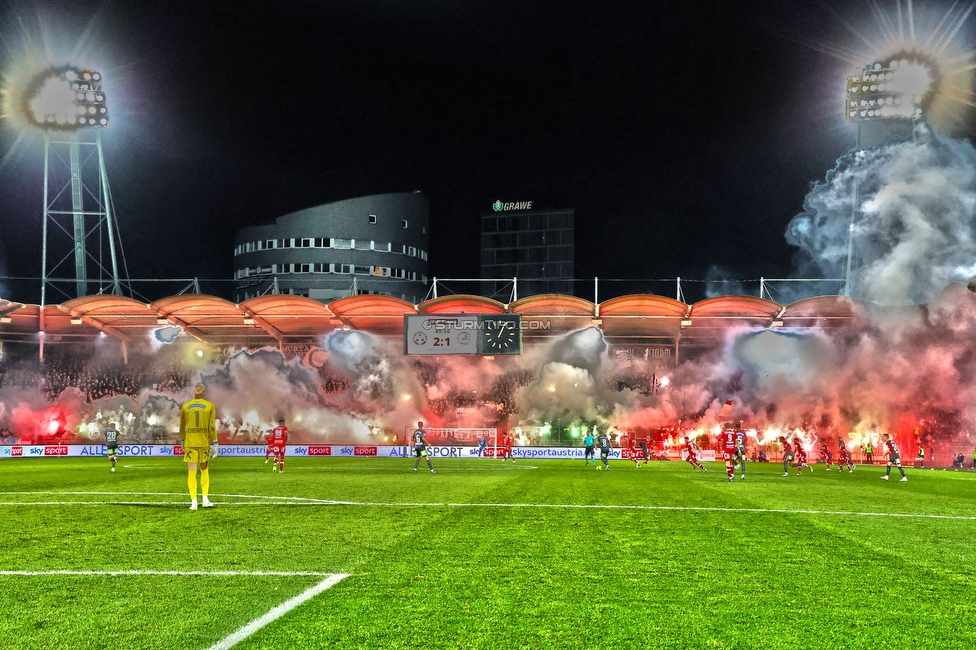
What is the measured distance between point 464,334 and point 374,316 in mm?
9308

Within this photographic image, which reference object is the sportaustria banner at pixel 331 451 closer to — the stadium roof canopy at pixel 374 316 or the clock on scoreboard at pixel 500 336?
the clock on scoreboard at pixel 500 336

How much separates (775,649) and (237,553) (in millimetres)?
5474

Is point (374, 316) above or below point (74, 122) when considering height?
below

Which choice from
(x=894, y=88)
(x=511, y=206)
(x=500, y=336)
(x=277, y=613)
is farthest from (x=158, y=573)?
(x=511, y=206)

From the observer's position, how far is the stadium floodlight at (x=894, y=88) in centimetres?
4756

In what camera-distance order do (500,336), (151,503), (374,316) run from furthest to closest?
1. (374,316)
2. (500,336)
3. (151,503)

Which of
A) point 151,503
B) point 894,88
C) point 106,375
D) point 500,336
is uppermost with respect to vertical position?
point 894,88

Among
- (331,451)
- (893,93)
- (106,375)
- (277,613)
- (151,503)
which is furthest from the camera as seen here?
(106,375)

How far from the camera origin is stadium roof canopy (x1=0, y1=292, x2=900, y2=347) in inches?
1860

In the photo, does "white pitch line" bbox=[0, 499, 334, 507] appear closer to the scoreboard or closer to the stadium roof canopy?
the scoreboard

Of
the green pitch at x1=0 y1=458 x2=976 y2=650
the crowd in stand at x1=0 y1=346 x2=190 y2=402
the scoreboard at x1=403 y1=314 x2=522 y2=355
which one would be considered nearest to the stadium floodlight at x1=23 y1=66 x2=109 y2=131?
the crowd in stand at x1=0 y1=346 x2=190 y2=402

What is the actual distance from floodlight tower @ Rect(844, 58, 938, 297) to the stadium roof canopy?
5.70m

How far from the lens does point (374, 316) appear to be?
51.7 meters

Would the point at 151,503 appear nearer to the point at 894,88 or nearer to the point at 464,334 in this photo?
the point at 464,334
